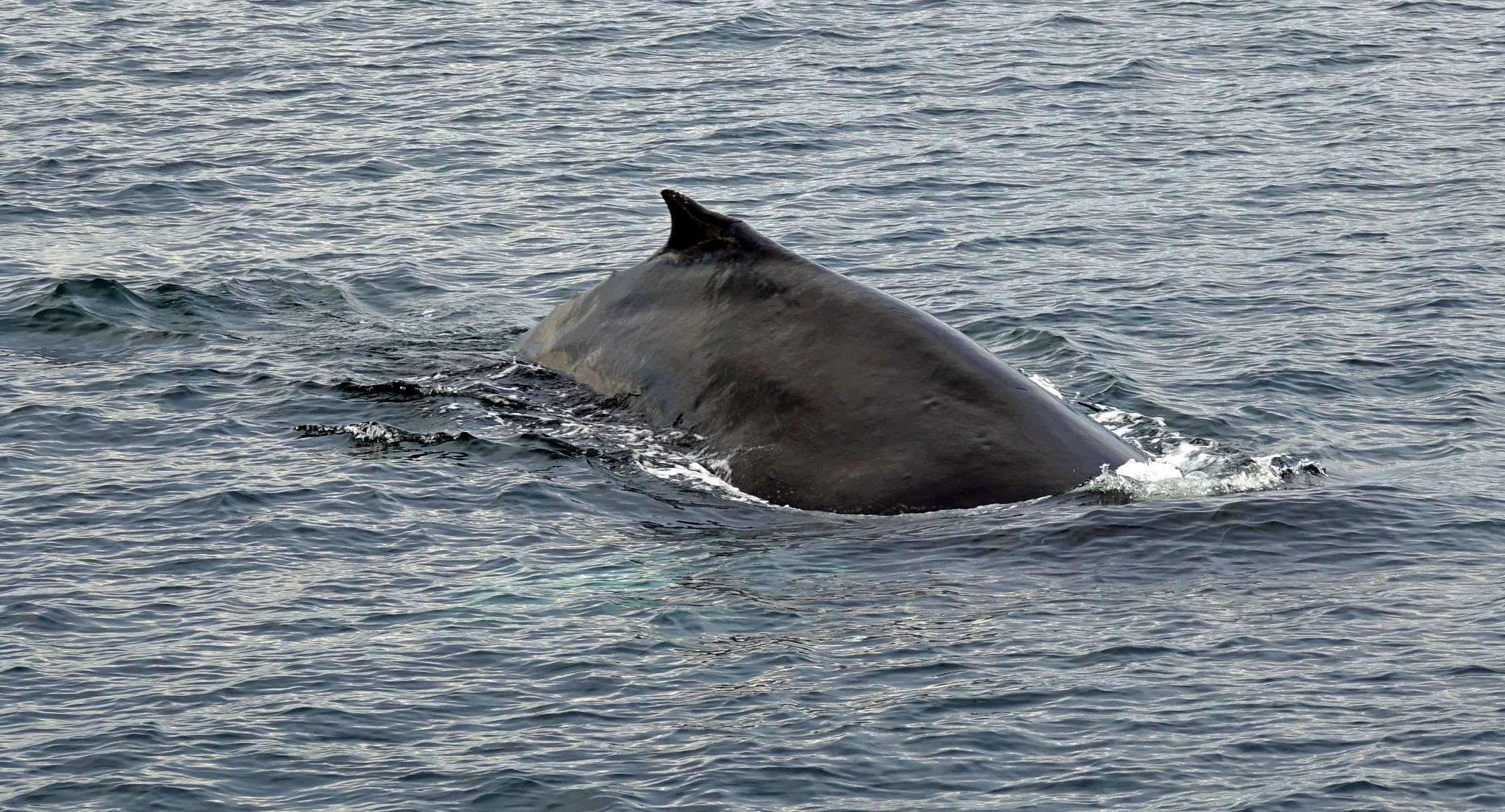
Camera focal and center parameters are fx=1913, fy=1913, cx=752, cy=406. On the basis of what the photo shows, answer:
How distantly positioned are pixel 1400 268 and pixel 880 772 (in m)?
14.7

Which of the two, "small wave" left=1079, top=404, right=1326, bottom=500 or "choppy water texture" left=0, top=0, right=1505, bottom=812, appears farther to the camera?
"small wave" left=1079, top=404, right=1326, bottom=500

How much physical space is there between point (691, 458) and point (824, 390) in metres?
1.33

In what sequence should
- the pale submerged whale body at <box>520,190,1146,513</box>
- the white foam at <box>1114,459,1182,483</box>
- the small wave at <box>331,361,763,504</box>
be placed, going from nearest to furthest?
the pale submerged whale body at <box>520,190,1146,513</box>, the white foam at <box>1114,459,1182,483</box>, the small wave at <box>331,361,763,504</box>

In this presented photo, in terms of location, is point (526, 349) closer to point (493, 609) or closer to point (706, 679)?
point (493, 609)

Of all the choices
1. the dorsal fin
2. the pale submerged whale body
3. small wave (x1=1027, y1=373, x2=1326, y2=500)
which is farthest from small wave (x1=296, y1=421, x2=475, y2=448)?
small wave (x1=1027, y1=373, x2=1326, y2=500)

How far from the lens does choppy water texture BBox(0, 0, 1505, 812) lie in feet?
33.4

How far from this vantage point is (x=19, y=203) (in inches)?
979

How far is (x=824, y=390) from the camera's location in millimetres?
13633

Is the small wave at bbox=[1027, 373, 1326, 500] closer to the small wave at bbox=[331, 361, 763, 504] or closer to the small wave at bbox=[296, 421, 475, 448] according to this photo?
the small wave at bbox=[331, 361, 763, 504]

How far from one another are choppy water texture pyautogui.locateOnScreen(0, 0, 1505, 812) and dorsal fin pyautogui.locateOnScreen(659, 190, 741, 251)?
1616 millimetres

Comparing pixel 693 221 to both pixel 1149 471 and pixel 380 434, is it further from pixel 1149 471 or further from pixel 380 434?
pixel 1149 471

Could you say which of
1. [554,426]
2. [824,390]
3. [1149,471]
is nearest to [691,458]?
[824,390]

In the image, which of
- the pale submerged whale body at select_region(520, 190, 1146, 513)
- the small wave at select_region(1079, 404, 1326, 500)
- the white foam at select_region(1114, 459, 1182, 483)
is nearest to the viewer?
the pale submerged whale body at select_region(520, 190, 1146, 513)

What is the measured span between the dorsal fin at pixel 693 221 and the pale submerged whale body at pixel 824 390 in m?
0.01
